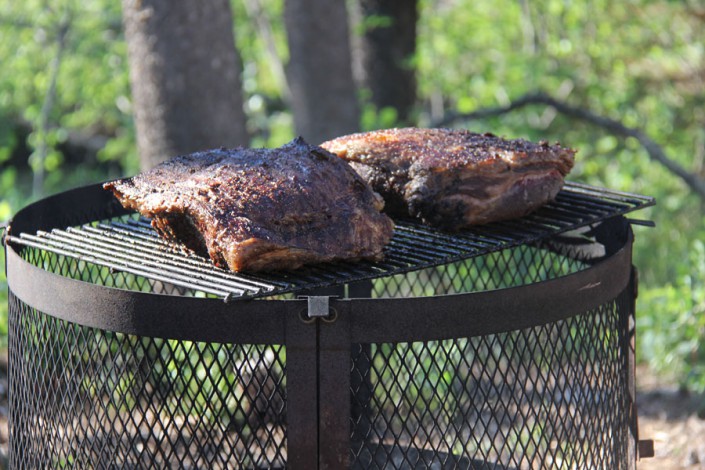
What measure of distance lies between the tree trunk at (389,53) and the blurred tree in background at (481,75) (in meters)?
0.02

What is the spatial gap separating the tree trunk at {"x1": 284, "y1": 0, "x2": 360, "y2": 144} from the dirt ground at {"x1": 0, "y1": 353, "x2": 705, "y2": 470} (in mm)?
2493

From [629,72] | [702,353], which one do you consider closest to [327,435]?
[702,353]

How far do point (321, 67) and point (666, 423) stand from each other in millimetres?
3132

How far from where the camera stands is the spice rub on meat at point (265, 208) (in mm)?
2375

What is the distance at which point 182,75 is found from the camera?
455 centimetres

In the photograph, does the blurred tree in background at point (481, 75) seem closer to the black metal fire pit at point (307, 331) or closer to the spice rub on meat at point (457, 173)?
the spice rub on meat at point (457, 173)

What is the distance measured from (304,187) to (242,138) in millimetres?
2339

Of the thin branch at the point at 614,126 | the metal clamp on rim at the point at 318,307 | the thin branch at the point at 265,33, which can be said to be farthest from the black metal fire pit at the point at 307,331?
the thin branch at the point at 265,33

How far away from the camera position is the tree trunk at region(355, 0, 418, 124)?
24.5ft

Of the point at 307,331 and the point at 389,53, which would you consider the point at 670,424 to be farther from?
the point at 389,53

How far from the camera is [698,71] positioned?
789 centimetres

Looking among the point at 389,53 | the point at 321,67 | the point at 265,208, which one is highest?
the point at 265,208

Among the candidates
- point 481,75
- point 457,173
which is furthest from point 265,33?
point 457,173

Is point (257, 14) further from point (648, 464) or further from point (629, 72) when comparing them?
point (648, 464)
